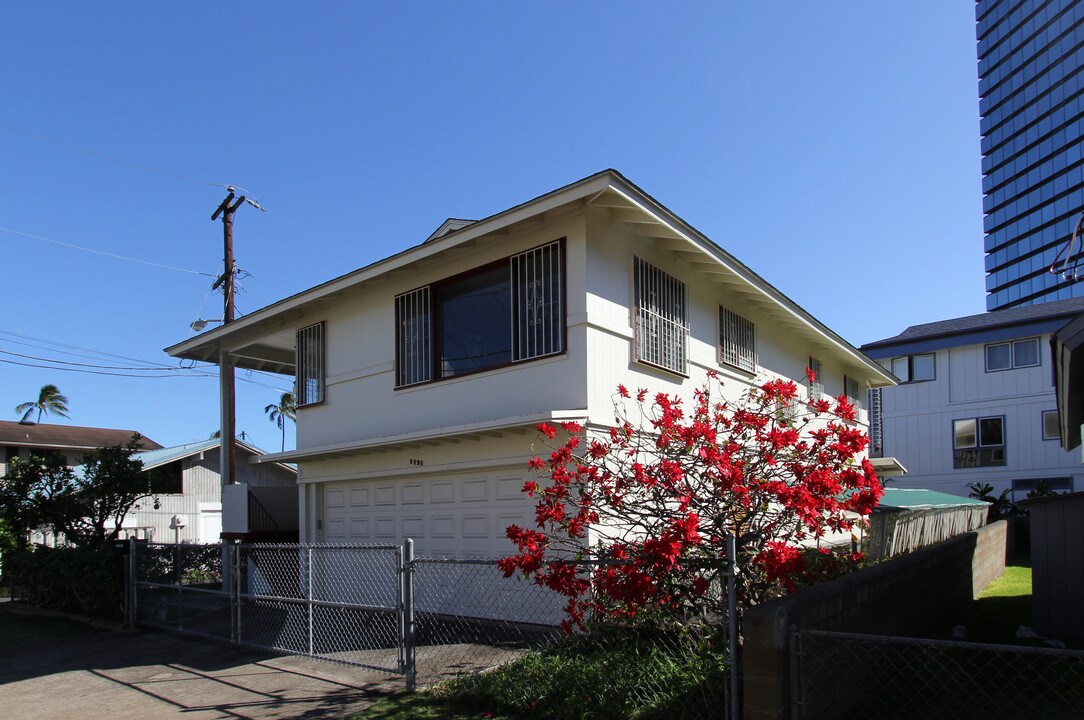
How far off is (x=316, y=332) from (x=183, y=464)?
16.6 meters

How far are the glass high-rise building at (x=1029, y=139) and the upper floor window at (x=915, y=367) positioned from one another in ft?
157

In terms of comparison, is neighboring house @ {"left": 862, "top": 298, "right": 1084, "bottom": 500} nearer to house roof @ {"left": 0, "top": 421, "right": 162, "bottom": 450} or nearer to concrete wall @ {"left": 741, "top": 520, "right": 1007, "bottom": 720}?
concrete wall @ {"left": 741, "top": 520, "right": 1007, "bottom": 720}

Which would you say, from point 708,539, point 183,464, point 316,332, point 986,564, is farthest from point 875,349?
point 708,539

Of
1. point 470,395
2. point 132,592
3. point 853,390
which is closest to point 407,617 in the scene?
point 470,395

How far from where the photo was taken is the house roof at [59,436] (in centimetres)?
2797

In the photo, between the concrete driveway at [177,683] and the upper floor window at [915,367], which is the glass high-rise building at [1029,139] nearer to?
the upper floor window at [915,367]

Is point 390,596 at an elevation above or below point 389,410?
below

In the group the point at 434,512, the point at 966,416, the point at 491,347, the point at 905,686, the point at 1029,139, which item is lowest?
the point at 905,686

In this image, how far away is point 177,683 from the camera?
26.4ft

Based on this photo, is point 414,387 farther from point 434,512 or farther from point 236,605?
point 236,605

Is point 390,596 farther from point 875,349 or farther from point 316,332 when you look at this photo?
point 875,349

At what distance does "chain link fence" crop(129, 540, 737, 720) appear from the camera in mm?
5805

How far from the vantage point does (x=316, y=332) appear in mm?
14289

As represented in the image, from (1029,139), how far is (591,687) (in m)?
85.0
